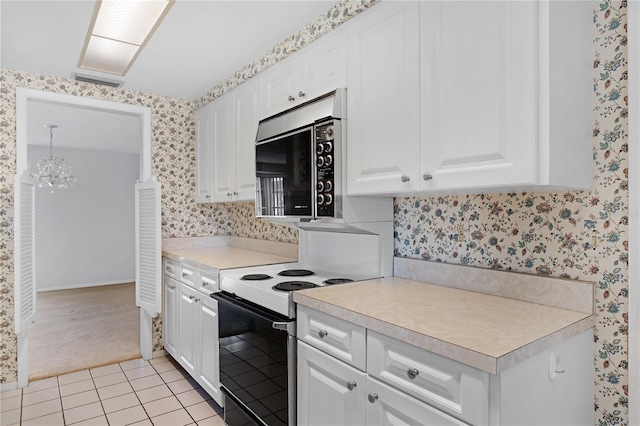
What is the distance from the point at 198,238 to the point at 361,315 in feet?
8.68

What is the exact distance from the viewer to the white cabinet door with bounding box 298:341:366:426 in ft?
4.54

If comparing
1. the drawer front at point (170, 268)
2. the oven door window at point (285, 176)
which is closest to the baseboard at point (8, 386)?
the drawer front at point (170, 268)

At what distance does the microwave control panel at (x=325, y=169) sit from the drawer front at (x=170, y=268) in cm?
169

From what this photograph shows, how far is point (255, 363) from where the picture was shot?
1914mm

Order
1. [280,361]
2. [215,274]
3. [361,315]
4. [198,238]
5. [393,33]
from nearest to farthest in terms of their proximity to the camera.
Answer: [361,315] < [393,33] < [280,361] < [215,274] < [198,238]

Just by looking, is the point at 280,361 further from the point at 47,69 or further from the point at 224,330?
the point at 47,69

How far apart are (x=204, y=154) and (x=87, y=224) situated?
14.0ft

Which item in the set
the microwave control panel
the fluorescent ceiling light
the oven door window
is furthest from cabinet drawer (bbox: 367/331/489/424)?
the fluorescent ceiling light

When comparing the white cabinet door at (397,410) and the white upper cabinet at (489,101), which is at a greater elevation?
the white upper cabinet at (489,101)

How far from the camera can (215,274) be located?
235cm

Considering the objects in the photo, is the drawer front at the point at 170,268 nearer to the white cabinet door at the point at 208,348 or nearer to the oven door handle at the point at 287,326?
the white cabinet door at the point at 208,348

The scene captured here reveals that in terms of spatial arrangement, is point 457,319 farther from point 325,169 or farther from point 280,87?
point 280,87

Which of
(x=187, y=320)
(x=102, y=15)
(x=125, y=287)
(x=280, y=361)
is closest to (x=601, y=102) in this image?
(x=280, y=361)

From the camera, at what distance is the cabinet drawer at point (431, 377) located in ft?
3.33
